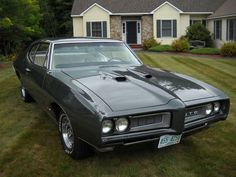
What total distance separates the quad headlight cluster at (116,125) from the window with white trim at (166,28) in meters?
23.8

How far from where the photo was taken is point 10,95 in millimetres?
8391

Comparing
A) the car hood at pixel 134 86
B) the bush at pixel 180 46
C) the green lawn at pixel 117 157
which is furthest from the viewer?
the bush at pixel 180 46

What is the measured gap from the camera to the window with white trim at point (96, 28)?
2720cm

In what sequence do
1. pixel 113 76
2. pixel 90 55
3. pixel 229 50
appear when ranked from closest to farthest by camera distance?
pixel 113 76 < pixel 90 55 < pixel 229 50

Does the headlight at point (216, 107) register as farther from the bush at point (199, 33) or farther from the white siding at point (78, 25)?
the white siding at point (78, 25)

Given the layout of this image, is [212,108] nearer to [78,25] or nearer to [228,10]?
[228,10]

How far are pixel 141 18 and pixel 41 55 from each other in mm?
22764

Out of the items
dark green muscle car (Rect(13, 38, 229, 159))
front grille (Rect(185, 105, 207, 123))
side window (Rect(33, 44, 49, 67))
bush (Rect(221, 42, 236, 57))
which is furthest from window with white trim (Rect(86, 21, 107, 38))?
front grille (Rect(185, 105, 207, 123))

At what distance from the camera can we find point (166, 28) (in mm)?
26906

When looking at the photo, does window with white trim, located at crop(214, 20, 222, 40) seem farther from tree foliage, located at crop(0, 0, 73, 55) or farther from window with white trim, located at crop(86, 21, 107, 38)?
tree foliage, located at crop(0, 0, 73, 55)

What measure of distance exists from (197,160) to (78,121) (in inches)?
66.3

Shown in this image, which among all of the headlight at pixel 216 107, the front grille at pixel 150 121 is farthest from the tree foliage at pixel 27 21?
the front grille at pixel 150 121

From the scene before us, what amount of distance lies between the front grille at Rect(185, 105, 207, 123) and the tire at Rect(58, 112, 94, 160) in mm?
1291

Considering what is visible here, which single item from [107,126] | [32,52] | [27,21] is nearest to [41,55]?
[32,52]
